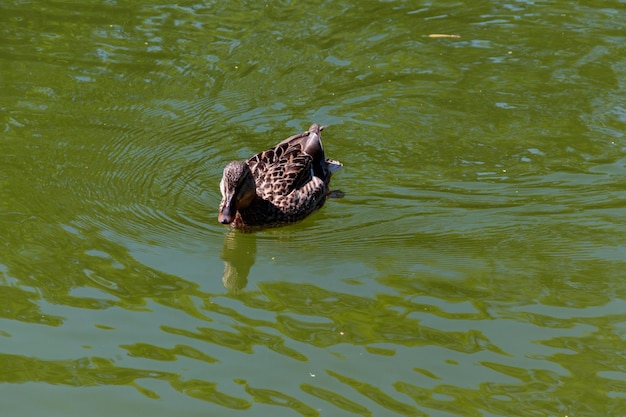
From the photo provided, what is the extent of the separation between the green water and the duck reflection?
29 millimetres

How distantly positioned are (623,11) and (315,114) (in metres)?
5.39

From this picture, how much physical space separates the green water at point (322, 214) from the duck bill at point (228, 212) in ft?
0.81

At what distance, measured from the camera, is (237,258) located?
378 inches

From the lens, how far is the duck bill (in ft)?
32.0

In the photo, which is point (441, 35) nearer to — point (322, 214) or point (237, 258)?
point (322, 214)

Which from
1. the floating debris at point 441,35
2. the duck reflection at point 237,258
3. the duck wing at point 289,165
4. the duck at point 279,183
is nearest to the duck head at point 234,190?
the duck at point 279,183

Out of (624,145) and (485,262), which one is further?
(624,145)

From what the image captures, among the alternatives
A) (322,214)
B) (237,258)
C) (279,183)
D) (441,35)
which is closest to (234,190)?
(237,258)

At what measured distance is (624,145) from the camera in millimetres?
11586

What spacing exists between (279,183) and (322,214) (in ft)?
1.88

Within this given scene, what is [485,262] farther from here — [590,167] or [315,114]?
[315,114]

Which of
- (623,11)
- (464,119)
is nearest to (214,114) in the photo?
(464,119)

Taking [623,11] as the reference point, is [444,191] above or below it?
below

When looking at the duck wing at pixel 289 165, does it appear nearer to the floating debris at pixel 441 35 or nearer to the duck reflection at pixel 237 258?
the duck reflection at pixel 237 258
